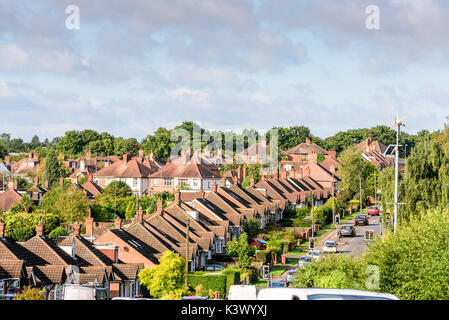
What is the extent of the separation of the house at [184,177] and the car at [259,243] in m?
39.7

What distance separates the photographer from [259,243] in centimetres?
7119

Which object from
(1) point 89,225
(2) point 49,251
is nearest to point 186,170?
(1) point 89,225

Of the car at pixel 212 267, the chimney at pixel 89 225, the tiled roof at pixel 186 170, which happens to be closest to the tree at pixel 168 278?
the chimney at pixel 89 225

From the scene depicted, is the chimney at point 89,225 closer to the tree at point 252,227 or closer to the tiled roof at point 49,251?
the tiled roof at point 49,251

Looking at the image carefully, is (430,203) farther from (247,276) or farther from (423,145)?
(247,276)

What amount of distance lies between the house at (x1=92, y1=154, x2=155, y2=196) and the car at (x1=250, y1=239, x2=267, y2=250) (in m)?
47.9

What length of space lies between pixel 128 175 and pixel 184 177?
41.1 ft

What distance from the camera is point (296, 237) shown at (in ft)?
251

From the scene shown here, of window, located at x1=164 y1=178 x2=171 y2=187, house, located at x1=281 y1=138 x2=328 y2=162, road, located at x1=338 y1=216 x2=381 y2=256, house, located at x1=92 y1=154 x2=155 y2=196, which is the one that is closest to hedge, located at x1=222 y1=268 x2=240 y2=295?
road, located at x1=338 y1=216 x2=381 y2=256

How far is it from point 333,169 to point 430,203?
7732cm

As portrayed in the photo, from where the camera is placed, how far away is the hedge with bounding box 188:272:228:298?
157ft
